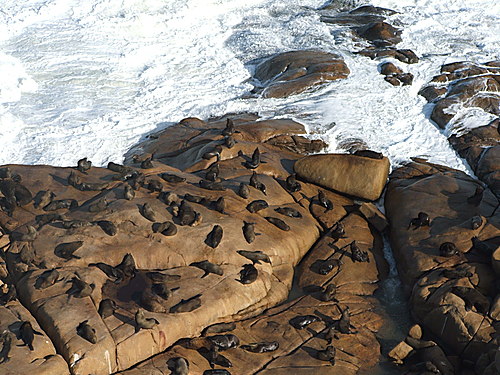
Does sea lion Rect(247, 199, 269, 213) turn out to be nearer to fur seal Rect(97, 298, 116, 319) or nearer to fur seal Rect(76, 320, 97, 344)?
fur seal Rect(97, 298, 116, 319)

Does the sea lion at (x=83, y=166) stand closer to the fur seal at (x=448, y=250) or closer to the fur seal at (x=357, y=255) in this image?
the fur seal at (x=357, y=255)

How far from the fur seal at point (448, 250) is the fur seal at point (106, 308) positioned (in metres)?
7.02

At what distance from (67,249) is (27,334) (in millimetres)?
2203

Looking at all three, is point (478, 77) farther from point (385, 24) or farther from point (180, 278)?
point (180, 278)

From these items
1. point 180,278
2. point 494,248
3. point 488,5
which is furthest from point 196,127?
point 488,5

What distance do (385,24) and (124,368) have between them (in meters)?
20.3

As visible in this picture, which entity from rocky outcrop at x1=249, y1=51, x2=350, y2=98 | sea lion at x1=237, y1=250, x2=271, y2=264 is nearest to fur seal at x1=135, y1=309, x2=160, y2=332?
sea lion at x1=237, y1=250, x2=271, y2=264

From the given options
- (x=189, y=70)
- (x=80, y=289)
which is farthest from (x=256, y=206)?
(x=189, y=70)

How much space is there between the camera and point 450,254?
504 inches

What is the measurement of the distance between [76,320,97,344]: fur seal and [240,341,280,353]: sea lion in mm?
2662

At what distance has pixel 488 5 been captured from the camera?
2917 centimetres

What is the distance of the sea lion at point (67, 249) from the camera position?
38.3 ft

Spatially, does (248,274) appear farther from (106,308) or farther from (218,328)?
(106,308)

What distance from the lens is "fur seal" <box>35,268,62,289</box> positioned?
36.0ft
